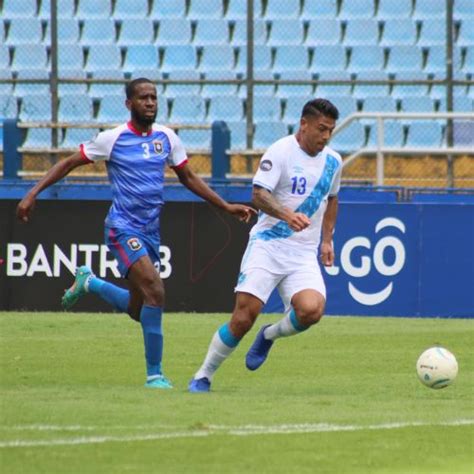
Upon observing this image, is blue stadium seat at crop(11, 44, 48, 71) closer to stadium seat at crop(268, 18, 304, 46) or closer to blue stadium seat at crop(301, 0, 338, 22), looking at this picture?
stadium seat at crop(268, 18, 304, 46)

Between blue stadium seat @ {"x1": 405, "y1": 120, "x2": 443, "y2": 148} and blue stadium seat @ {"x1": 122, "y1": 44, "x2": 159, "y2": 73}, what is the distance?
417cm

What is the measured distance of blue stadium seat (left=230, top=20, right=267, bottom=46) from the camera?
22562 mm

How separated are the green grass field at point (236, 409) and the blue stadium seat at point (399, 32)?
888 cm

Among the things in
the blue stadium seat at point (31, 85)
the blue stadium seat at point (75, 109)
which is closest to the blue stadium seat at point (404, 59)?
the blue stadium seat at point (75, 109)

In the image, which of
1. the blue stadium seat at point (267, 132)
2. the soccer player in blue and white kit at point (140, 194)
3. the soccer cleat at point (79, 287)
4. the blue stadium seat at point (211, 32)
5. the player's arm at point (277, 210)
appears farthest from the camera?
the blue stadium seat at point (211, 32)

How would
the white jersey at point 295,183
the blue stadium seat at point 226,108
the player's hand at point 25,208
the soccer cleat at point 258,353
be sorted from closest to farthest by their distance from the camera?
the white jersey at point 295,183
the player's hand at point 25,208
the soccer cleat at point 258,353
the blue stadium seat at point 226,108

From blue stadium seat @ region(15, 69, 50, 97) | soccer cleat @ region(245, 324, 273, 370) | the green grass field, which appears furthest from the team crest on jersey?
blue stadium seat @ region(15, 69, 50, 97)

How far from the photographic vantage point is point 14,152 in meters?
18.9

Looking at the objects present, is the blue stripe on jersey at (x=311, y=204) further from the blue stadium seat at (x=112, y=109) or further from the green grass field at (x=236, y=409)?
the blue stadium seat at (x=112, y=109)

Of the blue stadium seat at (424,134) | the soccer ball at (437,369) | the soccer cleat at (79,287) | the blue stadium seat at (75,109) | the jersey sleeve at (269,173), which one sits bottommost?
the soccer ball at (437,369)

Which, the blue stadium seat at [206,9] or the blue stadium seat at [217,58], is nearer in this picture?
the blue stadium seat at [217,58]

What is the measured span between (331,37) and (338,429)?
602 inches

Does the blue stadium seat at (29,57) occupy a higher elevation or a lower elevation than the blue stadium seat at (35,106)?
higher

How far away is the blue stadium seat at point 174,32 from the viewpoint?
74.6ft
